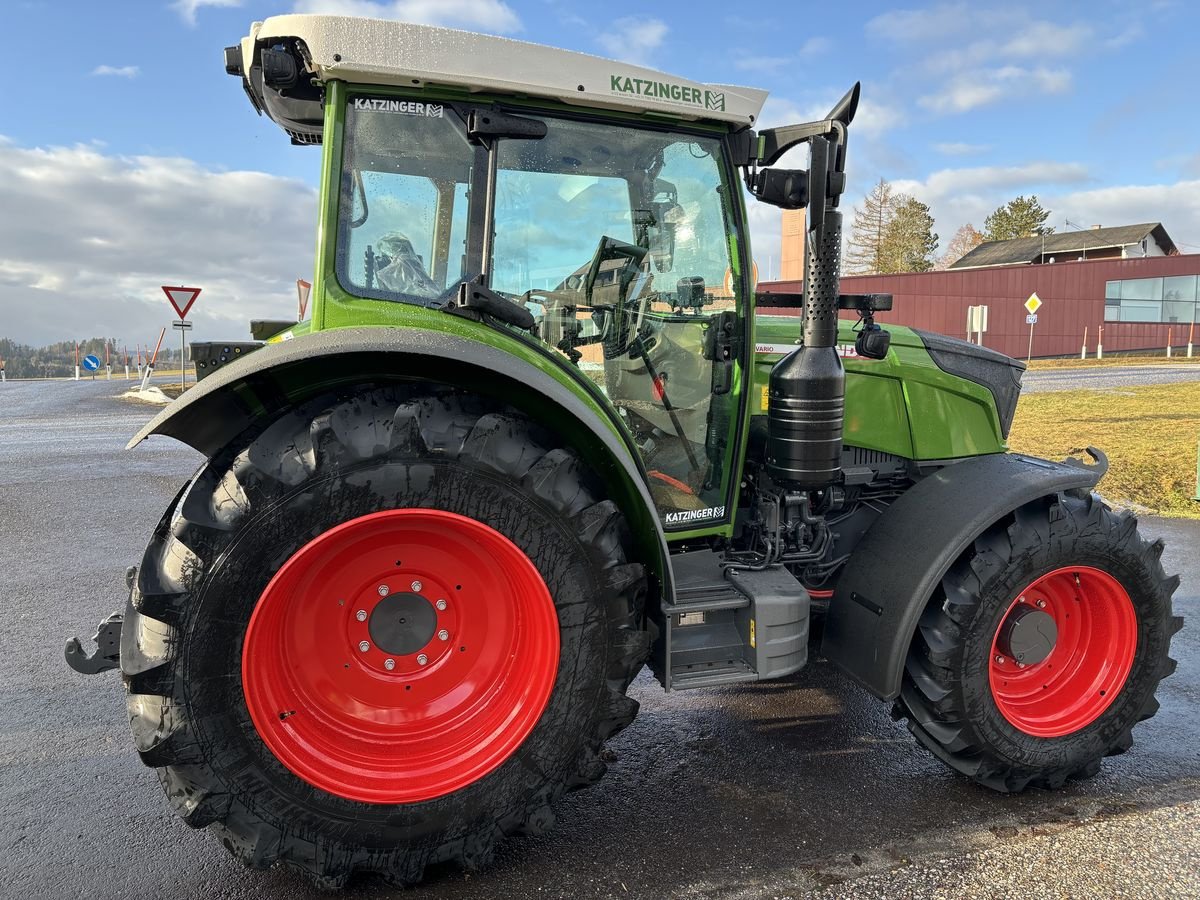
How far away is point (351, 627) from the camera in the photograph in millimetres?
2396

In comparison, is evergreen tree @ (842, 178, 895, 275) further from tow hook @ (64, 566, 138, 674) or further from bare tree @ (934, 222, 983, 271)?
tow hook @ (64, 566, 138, 674)

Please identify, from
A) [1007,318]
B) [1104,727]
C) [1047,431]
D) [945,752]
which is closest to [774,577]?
[945,752]

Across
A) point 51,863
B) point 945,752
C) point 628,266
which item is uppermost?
point 628,266

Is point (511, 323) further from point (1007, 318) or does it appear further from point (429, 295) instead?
point (1007, 318)

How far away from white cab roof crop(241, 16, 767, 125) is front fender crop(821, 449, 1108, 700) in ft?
5.41

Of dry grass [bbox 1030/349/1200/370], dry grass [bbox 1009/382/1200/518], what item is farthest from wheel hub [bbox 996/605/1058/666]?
dry grass [bbox 1030/349/1200/370]

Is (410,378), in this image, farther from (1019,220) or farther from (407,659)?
(1019,220)

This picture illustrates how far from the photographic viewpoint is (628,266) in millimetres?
2795

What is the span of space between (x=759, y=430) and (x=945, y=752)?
4.49 ft

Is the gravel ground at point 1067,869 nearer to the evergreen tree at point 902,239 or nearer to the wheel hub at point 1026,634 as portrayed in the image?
the wheel hub at point 1026,634

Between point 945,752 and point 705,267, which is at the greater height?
point 705,267

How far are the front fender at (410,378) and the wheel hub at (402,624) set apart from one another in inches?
26.4

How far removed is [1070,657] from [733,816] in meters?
1.52

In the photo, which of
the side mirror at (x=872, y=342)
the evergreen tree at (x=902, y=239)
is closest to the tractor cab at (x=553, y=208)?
the side mirror at (x=872, y=342)
